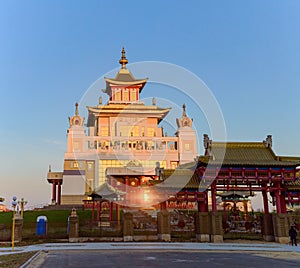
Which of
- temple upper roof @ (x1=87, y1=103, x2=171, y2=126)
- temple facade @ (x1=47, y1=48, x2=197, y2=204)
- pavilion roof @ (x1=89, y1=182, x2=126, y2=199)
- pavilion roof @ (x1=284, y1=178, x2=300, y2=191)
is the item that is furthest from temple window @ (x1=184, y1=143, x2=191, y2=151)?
pavilion roof @ (x1=284, y1=178, x2=300, y2=191)

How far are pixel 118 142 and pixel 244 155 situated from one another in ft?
105

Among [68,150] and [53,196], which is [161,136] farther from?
[53,196]

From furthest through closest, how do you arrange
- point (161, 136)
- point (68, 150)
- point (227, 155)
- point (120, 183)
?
1. point (161, 136)
2. point (68, 150)
3. point (120, 183)
4. point (227, 155)

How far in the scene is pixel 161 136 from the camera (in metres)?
62.2

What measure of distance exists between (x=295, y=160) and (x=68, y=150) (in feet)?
120

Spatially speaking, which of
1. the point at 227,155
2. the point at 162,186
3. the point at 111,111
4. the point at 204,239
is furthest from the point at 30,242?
the point at 111,111

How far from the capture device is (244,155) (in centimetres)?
2898

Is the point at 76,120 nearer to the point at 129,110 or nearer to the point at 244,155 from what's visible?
the point at 129,110

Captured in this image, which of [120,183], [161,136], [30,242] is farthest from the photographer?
[161,136]

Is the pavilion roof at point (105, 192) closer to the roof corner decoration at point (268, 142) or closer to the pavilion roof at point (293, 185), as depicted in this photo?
the roof corner decoration at point (268, 142)

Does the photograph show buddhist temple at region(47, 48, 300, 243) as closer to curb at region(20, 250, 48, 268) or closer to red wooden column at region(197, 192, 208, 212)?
red wooden column at region(197, 192, 208, 212)

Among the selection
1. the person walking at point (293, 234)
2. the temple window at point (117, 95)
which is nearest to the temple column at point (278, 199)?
the person walking at point (293, 234)

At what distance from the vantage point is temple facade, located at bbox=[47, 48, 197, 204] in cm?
5628

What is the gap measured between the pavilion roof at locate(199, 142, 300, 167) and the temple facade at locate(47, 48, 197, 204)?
79.3 ft
